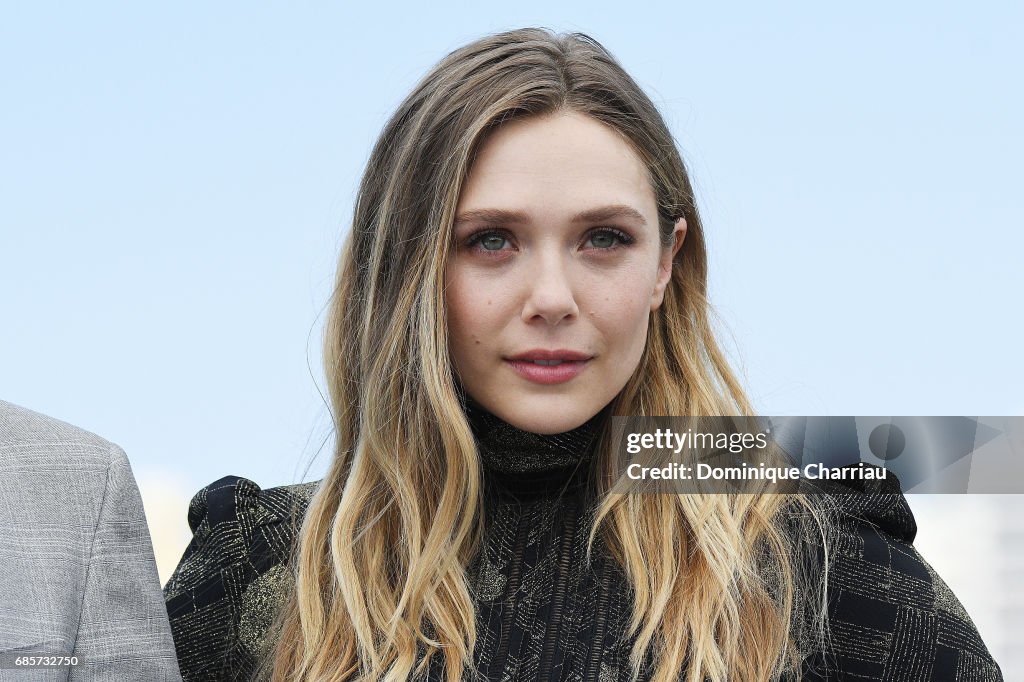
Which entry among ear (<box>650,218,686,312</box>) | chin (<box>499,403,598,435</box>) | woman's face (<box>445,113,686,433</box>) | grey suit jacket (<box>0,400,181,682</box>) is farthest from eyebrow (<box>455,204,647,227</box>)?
grey suit jacket (<box>0,400,181,682</box>)

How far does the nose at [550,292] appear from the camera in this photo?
358 cm

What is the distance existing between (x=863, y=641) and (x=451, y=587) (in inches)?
39.8

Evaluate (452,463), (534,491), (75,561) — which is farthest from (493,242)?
(75,561)

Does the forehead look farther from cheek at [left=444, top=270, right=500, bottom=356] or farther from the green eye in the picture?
cheek at [left=444, top=270, right=500, bottom=356]

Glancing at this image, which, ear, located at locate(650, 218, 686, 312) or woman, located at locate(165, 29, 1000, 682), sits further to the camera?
ear, located at locate(650, 218, 686, 312)

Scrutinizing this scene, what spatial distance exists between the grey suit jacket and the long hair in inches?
20.6

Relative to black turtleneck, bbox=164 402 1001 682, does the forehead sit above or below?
above

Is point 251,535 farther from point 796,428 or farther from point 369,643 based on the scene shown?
point 796,428

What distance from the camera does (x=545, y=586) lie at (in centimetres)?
378

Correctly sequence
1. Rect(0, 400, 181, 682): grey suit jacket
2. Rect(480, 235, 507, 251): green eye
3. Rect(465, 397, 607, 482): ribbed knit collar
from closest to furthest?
1. Rect(0, 400, 181, 682): grey suit jacket
2. Rect(480, 235, 507, 251): green eye
3. Rect(465, 397, 607, 482): ribbed knit collar

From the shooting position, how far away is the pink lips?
12.0 ft

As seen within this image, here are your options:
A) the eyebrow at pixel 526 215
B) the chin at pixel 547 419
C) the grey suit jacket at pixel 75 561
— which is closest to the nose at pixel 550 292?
the eyebrow at pixel 526 215
